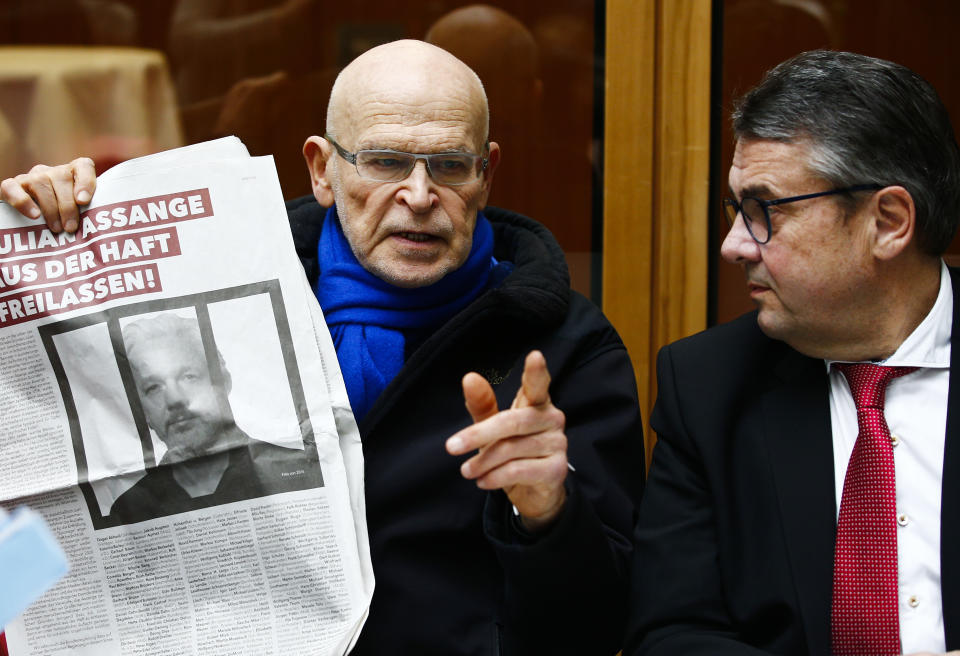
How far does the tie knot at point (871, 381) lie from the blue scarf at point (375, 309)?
651 millimetres

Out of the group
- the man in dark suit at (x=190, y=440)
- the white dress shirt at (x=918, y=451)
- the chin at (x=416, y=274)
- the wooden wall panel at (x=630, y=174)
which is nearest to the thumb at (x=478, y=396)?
the man in dark suit at (x=190, y=440)

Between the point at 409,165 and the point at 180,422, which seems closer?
the point at 180,422

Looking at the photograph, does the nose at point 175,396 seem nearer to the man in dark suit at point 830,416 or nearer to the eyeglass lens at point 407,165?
the eyeglass lens at point 407,165

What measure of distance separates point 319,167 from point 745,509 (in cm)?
98

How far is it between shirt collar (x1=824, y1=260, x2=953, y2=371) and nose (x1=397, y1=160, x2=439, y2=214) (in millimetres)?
759

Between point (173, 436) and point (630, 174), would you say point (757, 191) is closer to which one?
point (630, 174)

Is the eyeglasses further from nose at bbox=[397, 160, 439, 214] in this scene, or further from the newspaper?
the newspaper

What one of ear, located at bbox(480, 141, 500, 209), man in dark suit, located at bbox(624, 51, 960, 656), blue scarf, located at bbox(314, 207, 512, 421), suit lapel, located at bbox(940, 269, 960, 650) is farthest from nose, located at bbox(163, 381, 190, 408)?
suit lapel, located at bbox(940, 269, 960, 650)

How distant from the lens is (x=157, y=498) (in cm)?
150

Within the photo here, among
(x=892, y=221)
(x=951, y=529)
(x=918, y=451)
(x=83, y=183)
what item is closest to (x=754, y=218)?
Result: (x=892, y=221)

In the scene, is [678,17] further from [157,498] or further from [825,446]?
[157,498]

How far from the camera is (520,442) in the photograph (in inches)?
51.6

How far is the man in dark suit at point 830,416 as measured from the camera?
1.42 metres

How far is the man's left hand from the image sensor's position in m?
1.24
